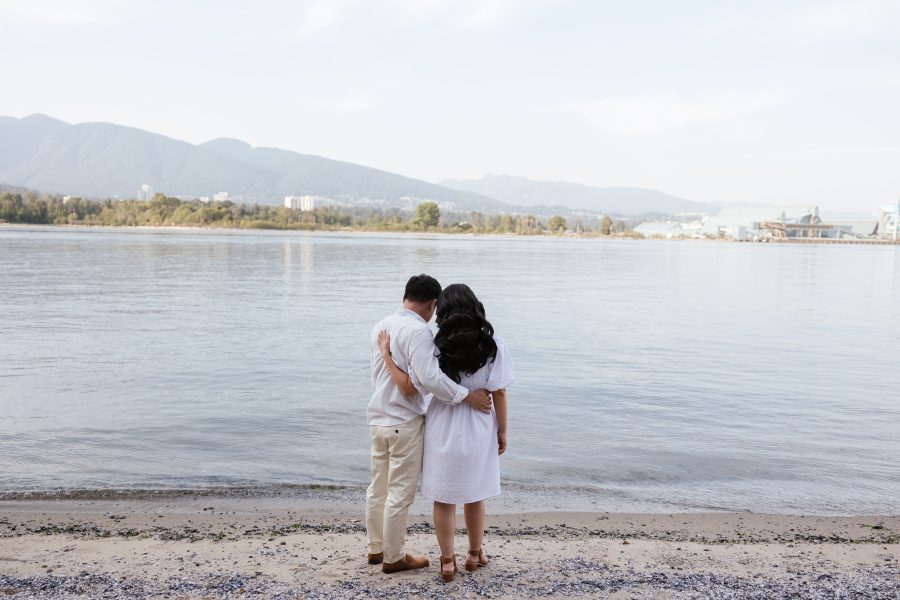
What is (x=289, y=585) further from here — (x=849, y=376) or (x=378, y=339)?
(x=849, y=376)

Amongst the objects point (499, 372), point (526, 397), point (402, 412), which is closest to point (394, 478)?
point (402, 412)

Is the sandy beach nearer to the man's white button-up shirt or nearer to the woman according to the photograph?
the woman

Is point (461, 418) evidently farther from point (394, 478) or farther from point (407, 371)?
point (394, 478)

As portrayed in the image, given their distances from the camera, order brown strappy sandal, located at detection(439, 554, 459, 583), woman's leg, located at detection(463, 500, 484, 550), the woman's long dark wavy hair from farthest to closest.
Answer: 1. woman's leg, located at detection(463, 500, 484, 550)
2. brown strappy sandal, located at detection(439, 554, 459, 583)
3. the woman's long dark wavy hair

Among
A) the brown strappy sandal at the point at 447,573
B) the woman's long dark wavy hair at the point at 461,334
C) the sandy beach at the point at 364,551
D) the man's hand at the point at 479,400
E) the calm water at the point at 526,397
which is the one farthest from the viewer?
the calm water at the point at 526,397

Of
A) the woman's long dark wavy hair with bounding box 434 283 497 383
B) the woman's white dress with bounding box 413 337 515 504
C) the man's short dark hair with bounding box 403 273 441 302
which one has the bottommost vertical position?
the woman's white dress with bounding box 413 337 515 504

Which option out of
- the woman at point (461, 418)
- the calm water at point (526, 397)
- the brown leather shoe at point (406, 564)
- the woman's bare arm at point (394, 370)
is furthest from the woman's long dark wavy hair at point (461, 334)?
the calm water at point (526, 397)

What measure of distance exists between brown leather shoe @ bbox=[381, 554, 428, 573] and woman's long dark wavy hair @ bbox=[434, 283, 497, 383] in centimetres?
149

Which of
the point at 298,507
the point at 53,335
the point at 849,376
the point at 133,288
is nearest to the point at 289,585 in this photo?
the point at 298,507

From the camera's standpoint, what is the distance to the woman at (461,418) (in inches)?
193

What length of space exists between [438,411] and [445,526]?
85 centimetres

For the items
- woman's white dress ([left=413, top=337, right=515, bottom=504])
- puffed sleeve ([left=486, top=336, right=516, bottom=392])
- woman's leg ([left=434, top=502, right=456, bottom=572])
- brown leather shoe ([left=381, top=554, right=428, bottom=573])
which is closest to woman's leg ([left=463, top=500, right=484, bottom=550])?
woman's leg ([left=434, top=502, right=456, bottom=572])

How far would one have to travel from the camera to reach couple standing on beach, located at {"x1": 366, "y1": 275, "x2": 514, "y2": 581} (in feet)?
16.2

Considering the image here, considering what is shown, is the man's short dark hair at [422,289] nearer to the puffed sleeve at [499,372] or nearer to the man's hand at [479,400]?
the puffed sleeve at [499,372]
